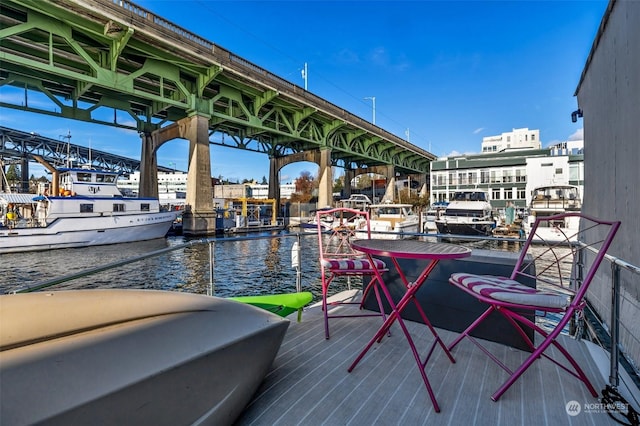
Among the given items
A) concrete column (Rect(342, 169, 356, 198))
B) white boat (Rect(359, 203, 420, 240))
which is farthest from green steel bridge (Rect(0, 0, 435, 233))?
concrete column (Rect(342, 169, 356, 198))

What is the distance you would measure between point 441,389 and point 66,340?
6.23ft

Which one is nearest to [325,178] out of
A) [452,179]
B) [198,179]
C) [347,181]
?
[198,179]

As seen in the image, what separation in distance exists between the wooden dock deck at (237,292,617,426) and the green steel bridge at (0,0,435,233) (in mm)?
17989

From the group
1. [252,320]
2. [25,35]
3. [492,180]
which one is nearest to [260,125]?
[25,35]

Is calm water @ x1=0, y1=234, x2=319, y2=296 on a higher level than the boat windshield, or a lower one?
lower

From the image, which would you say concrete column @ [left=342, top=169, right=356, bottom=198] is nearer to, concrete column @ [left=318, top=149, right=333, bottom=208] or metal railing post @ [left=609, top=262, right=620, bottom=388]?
concrete column @ [left=318, top=149, right=333, bottom=208]

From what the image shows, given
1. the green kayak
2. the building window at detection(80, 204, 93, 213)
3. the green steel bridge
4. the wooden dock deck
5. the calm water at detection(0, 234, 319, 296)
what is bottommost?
the calm water at detection(0, 234, 319, 296)

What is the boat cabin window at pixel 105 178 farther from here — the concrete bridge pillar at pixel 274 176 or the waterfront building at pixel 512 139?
the waterfront building at pixel 512 139

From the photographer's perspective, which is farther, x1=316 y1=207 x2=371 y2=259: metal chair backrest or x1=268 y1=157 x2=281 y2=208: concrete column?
x1=268 y1=157 x2=281 y2=208: concrete column

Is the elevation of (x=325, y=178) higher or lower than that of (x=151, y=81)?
lower

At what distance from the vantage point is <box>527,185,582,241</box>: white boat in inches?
562

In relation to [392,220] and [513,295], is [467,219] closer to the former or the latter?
[392,220]

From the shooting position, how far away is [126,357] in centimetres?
96

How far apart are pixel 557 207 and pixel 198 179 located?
2241cm
